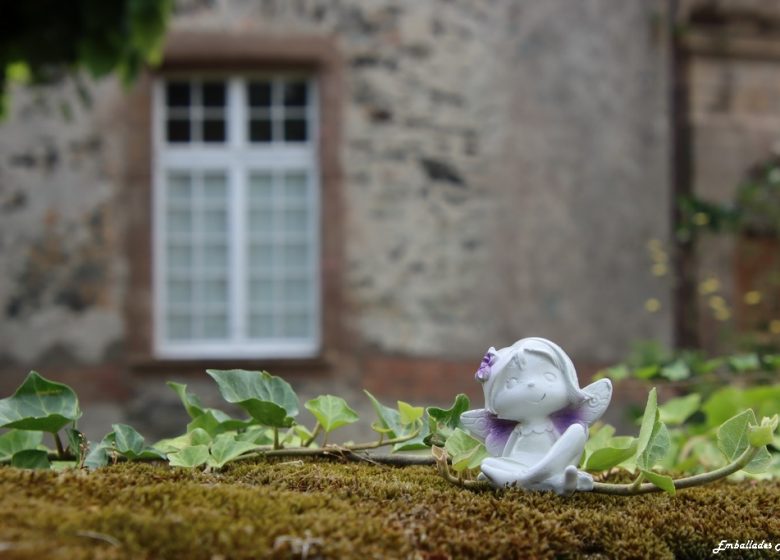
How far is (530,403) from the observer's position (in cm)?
196

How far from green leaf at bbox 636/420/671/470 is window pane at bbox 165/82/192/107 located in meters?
8.25

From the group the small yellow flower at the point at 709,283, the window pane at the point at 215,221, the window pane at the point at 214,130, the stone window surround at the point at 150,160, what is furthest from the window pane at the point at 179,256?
the small yellow flower at the point at 709,283

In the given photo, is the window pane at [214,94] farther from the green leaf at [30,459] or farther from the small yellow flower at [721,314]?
the green leaf at [30,459]

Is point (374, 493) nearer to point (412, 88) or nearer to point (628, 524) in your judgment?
point (628, 524)

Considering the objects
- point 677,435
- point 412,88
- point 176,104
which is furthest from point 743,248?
point 677,435

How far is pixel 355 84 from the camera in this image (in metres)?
9.36

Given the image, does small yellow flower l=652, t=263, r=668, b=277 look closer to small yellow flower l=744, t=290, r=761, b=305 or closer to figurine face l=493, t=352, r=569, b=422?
small yellow flower l=744, t=290, r=761, b=305

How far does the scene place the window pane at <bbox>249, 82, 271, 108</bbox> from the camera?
380 inches

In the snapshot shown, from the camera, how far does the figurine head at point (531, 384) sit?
77.2 inches

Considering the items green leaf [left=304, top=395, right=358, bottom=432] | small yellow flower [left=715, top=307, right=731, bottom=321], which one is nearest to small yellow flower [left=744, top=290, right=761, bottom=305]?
small yellow flower [left=715, top=307, right=731, bottom=321]

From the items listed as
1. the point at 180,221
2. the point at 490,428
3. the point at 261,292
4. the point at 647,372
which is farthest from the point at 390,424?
the point at 180,221

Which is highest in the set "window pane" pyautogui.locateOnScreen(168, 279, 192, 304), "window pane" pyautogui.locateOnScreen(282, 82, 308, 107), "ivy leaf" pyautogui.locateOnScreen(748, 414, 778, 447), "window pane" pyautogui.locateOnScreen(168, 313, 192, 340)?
"window pane" pyautogui.locateOnScreen(282, 82, 308, 107)

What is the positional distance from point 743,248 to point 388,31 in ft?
11.2

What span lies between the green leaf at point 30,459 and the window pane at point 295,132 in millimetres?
7844
